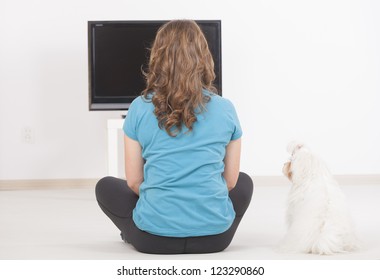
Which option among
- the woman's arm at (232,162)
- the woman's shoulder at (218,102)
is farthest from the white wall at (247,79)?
the woman's shoulder at (218,102)

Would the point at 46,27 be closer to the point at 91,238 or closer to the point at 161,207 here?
the point at 91,238

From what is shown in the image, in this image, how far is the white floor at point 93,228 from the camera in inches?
106

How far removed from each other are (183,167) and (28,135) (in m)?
3.04

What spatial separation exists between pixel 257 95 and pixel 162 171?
9.71ft

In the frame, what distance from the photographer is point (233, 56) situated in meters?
5.37

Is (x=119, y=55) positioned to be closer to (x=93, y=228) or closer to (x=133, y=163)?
(x=93, y=228)

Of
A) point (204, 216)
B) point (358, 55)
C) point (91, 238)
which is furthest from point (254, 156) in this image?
point (204, 216)

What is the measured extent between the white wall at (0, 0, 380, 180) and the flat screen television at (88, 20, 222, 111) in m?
0.47

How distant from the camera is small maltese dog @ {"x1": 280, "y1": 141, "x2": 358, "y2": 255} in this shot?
259 cm

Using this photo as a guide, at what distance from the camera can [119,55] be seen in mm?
4848

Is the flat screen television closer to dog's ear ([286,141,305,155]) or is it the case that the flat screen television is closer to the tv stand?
the tv stand

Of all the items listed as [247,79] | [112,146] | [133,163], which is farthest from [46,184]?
[133,163]

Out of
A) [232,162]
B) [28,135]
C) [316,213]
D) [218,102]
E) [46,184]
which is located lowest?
[46,184]

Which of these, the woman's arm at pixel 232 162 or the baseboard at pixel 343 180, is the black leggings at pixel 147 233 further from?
the baseboard at pixel 343 180
